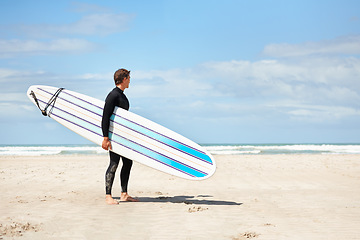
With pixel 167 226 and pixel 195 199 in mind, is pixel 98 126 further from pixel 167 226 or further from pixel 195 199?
pixel 167 226

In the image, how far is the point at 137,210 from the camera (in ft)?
16.1

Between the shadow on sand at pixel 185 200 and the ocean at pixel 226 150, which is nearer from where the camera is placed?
the shadow on sand at pixel 185 200

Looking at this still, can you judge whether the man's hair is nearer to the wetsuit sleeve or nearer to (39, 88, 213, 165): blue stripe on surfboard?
the wetsuit sleeve

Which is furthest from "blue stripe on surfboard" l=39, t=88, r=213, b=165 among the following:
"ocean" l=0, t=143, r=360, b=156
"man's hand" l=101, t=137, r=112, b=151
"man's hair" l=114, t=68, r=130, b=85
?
"ocean" l=0, t=143, r=360, b=156

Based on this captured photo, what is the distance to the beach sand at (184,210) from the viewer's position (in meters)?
3.83

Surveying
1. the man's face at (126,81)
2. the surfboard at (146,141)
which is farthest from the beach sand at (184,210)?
the man's face at (126,81)

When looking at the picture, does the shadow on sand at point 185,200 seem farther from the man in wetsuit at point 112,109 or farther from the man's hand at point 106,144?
the man's hand at point 106,144

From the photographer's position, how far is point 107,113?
523 cm

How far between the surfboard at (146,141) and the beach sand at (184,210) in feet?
1.71

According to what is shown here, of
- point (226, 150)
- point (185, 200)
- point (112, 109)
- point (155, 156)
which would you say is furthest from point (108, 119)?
point (226, 150)

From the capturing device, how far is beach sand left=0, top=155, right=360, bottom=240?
3.83 meters

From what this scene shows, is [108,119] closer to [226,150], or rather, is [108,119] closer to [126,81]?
[126,81]

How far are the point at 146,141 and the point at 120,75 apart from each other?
105cm

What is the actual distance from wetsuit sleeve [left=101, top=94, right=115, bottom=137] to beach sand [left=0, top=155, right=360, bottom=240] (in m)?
1.03
